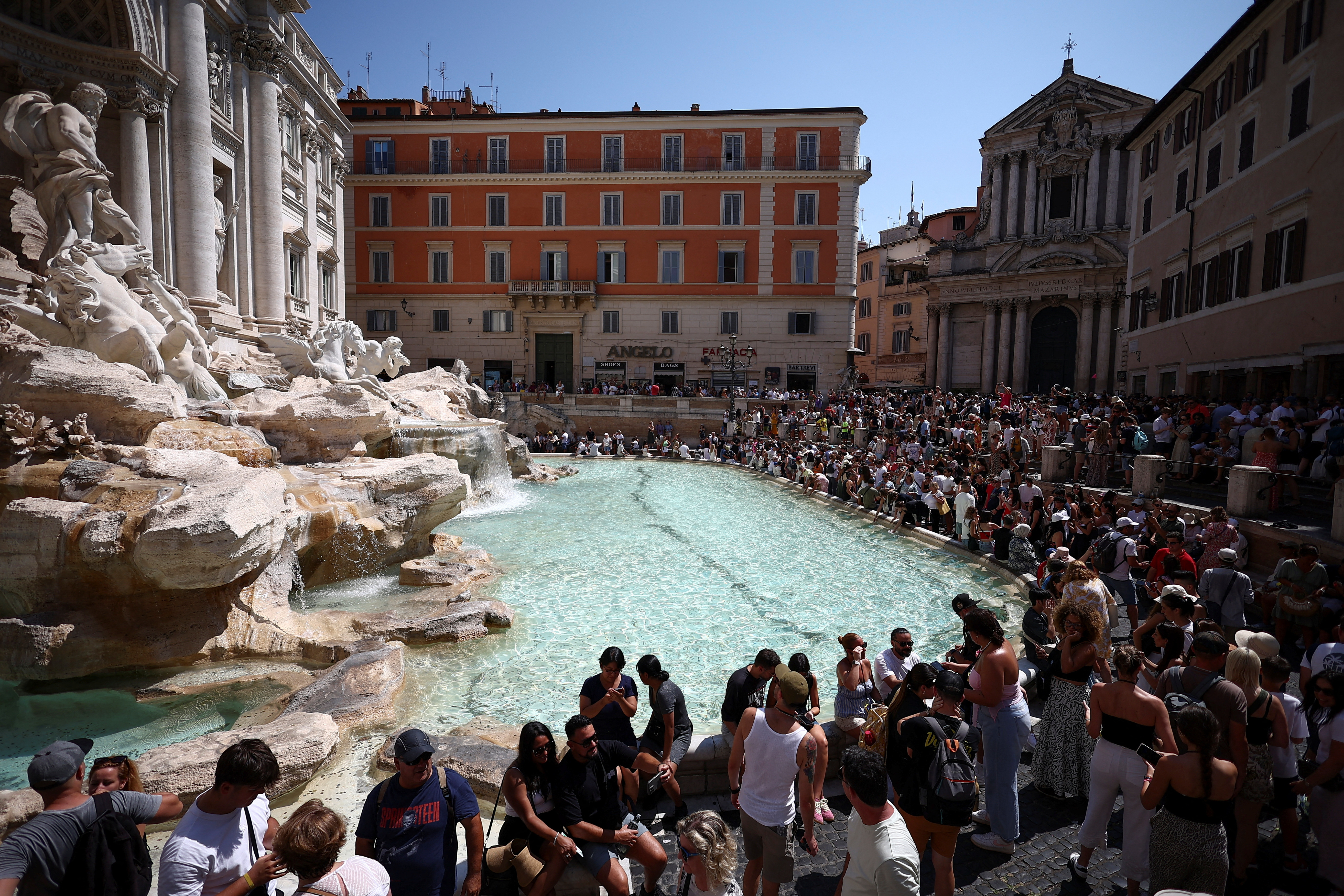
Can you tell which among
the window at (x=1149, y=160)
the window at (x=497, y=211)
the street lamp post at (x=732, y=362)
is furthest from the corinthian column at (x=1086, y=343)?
the window at (x=497, y=211)

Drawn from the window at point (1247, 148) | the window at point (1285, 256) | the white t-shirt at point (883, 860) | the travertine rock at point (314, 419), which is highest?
the window at point (1247, 148)

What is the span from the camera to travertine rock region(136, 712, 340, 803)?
14.4ft

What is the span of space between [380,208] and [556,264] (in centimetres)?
954

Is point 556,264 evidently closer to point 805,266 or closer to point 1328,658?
point 805,266

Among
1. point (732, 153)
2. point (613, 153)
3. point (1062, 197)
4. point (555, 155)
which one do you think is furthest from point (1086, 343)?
point (555, 155)

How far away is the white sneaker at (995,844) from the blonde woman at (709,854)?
1.91 meters

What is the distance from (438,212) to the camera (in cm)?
3619

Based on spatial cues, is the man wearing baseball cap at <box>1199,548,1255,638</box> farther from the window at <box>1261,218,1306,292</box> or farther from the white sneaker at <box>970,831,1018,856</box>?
the window at <box>1261,218,1306,292</box>

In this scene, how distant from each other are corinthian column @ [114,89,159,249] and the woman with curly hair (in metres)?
17.5

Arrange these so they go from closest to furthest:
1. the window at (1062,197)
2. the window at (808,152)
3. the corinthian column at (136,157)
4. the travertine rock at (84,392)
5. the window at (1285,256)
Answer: the travertine rock at (84,392) < the window at (1285,256) < the corinthian column at (136,157) < the window at (1062,197) < the window at (808,152)

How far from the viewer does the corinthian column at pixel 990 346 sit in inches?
1282

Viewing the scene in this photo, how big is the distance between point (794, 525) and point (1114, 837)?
10570 millimetres

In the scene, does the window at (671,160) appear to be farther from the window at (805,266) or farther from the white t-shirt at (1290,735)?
the white t-shirt at (1290,735)

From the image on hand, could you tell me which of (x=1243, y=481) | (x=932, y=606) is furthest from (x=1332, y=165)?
(x=932, y=606)
